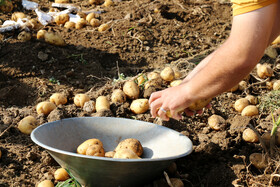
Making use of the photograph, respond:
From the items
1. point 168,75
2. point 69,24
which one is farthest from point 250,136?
point 69,24

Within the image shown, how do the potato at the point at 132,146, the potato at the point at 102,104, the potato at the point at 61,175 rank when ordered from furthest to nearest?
the potato at the point at 102,104 → the potato at the point at 61,175 → the potato at the point at 132,146

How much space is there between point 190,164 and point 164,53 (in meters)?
2.44

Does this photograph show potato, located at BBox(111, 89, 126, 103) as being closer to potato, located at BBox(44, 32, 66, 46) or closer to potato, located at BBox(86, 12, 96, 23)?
potato, located at BBox(44, 32, 66, 46)

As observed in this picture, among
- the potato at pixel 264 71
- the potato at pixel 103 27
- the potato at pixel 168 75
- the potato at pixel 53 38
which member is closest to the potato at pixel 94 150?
the potato at pixel 168 75

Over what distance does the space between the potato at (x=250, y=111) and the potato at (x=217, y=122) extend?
272 millimetres

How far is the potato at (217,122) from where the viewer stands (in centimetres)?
264

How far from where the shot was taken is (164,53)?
4.52 meters

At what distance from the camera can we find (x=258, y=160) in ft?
7.06

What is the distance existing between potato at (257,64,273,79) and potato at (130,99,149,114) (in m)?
1.27

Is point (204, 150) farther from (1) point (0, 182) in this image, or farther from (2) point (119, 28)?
(2) point (119, 28)

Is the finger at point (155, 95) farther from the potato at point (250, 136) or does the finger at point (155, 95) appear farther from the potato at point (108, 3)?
the potato at point (108, 3)

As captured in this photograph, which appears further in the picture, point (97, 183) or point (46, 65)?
point (46, 65)

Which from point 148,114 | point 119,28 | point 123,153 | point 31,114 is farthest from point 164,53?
point 123,153

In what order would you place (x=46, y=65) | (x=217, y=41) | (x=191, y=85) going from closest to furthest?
(x=191, y=85) < (x=46, y=65) < (x=217, y=41)
